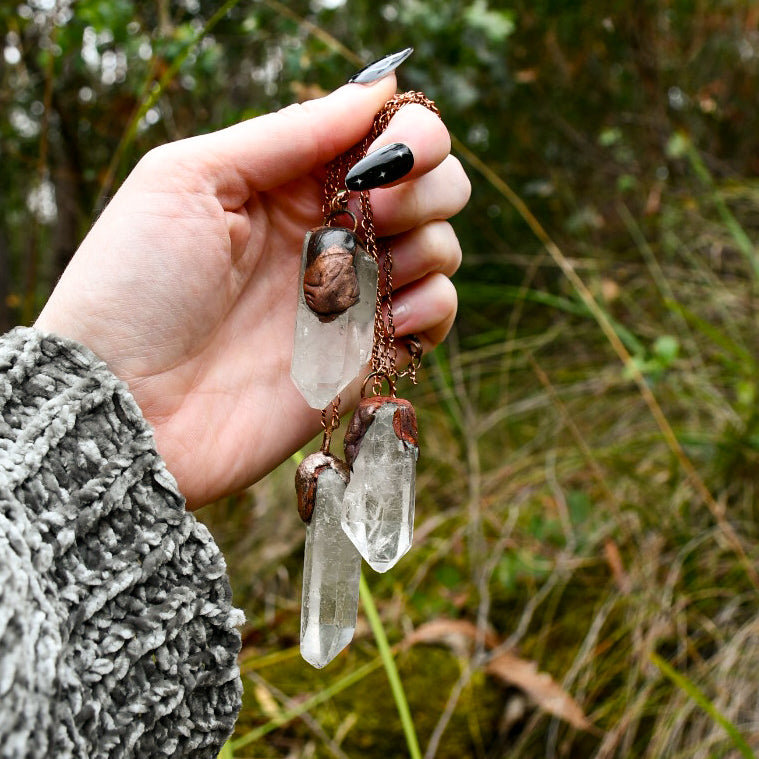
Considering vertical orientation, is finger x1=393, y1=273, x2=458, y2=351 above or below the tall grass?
above

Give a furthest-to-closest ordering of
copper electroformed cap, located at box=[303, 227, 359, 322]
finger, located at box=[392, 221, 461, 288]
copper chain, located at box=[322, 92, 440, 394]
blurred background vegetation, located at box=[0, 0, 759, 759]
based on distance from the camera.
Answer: blurred background vegetation, located at box=[0, 0, 759, 759], finger, located at box=[392, 221, 461, 288], copper chain, located at box=[322, 92, 440, 394], copper electroformed cap, located at box=[303, 227, 359, 322]

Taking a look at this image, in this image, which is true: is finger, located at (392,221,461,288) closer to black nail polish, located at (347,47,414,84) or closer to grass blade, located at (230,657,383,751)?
black nail polish, located at (347,47,414,84)

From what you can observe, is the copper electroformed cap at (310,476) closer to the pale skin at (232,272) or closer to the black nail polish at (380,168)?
the pale skin at (232,272)

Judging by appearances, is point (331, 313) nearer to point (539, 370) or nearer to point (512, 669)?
point (539, 370)

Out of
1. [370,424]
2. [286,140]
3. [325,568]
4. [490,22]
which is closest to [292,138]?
[286,140]

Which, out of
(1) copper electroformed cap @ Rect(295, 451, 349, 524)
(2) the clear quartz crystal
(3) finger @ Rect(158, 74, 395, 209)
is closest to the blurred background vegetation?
(3) finger @ Rect(158, 74, 395, 209)

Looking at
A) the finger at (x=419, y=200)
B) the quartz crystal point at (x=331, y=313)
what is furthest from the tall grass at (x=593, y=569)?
the quartz crystal point at (x=331, y=313)
